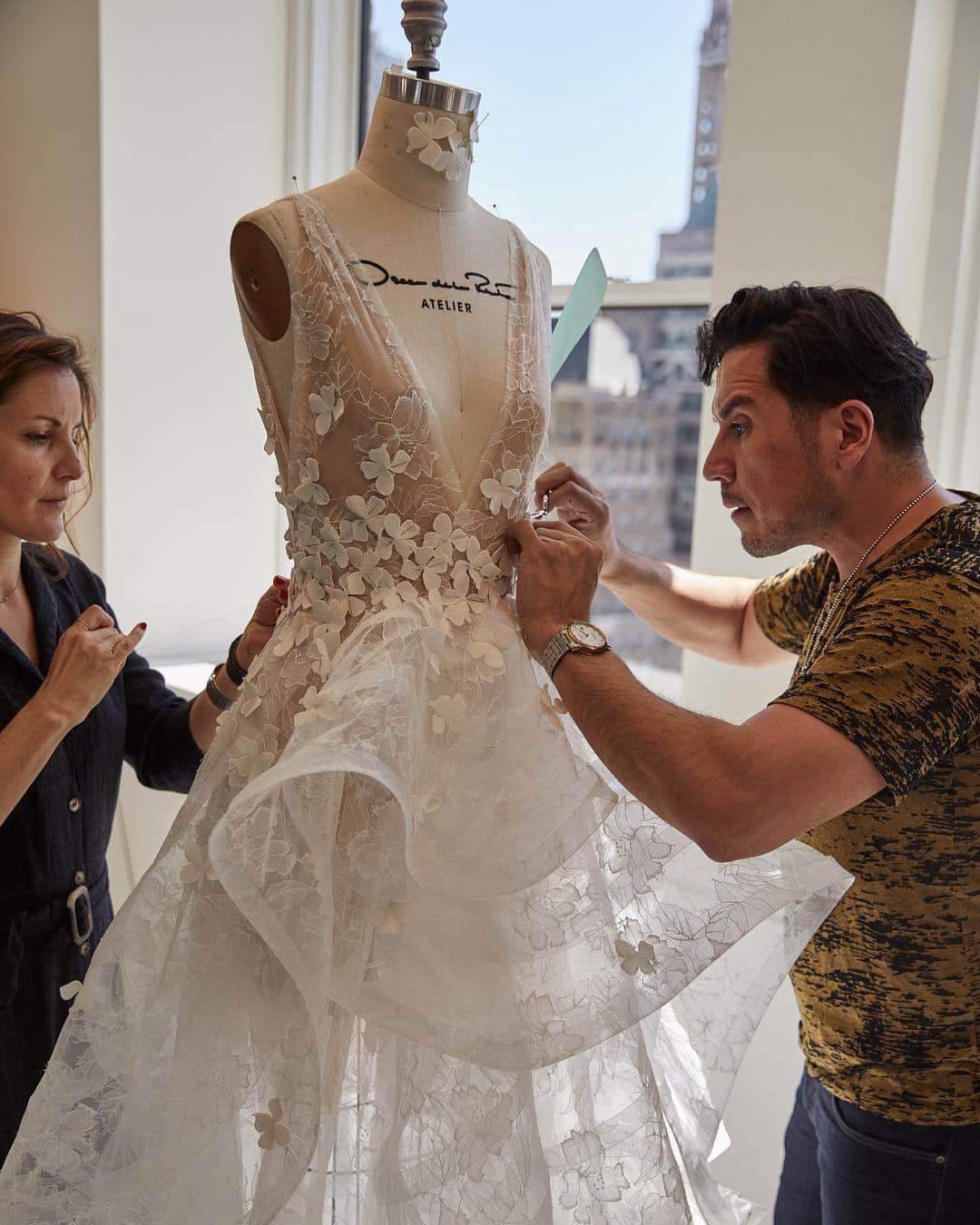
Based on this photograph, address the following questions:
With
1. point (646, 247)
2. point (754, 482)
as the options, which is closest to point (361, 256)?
point (754, 482)

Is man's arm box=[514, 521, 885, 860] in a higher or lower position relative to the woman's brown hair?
lower

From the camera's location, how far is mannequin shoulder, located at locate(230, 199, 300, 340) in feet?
3.70

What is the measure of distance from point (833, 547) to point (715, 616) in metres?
0.45

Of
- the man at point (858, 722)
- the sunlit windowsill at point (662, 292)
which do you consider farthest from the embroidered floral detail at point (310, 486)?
the sunlit windowsill at point (662, 292)

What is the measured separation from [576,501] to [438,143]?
18.9 inches

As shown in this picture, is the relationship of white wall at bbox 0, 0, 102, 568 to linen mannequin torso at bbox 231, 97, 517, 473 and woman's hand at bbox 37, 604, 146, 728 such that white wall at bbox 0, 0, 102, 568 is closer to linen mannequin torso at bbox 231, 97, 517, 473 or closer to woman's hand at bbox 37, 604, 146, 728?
woman's hand at bbox 37, 604, 146, 728

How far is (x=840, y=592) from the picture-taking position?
1.30m

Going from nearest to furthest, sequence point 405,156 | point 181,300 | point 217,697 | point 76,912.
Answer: point 405,156, point 76,912, point 217,697, point 181,300

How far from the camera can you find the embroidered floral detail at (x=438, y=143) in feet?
3.90

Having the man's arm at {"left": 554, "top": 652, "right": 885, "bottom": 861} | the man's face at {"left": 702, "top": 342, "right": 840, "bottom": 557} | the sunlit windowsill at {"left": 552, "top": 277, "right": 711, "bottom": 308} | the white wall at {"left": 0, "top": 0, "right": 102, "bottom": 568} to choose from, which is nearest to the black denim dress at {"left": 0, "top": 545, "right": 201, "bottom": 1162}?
the man's arm at {"left": 554, "top": 652, "right": 885, "bottom": 861}

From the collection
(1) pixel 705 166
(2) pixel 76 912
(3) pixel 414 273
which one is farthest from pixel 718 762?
(1) pixel 705 166

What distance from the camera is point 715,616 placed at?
175 cm

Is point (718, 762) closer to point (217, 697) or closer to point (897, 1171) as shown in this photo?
point (897, 1171)

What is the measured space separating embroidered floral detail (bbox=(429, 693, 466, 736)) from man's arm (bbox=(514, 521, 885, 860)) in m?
0.11
